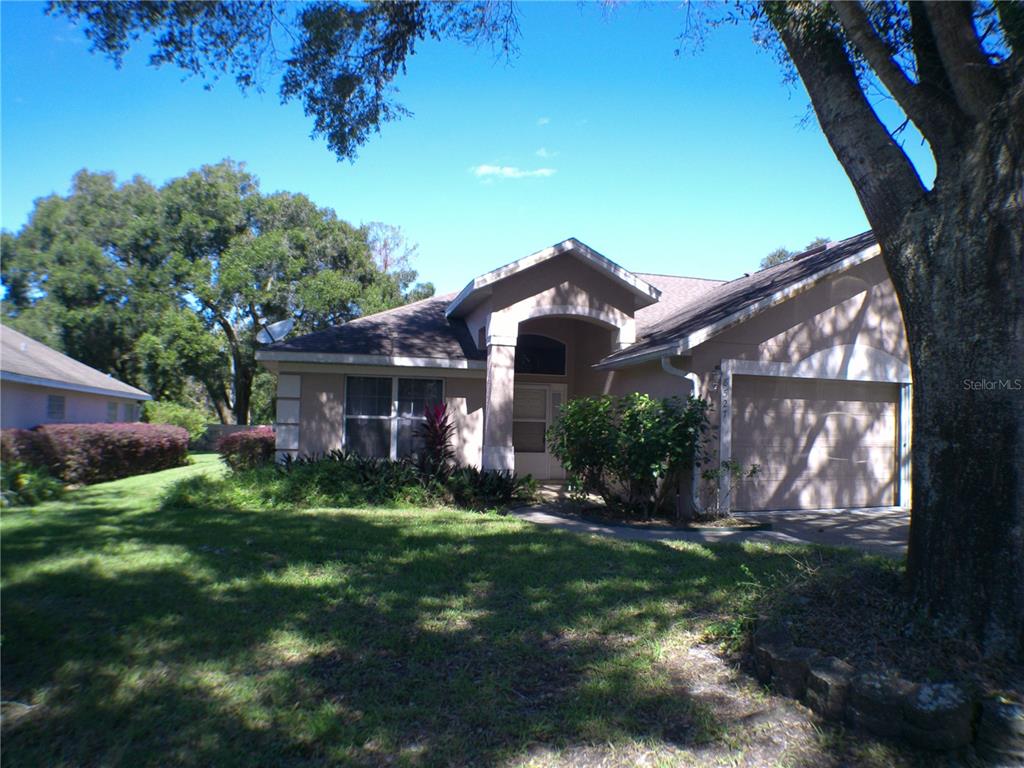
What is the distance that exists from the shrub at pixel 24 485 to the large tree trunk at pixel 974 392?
Result: 17.4ft

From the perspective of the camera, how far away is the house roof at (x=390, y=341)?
12.2 m

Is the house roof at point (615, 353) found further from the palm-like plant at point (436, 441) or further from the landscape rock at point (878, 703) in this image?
the landscape rock at point (878, 703)

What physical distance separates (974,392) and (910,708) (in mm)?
2016

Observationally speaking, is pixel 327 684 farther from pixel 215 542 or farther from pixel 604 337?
pixel 604 337

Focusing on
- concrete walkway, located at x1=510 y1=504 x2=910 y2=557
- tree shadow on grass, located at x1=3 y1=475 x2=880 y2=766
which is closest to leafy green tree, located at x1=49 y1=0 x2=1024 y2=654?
tree shadow on grass, located at x1=3 y1=475 x2=880 y2=766

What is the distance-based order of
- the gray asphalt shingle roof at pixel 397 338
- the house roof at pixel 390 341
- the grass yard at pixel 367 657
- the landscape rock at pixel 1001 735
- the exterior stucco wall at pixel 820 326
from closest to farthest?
the landscape rock at pixel 1001 735 → the grass yard at pixel 367 657 → the exterior stucco wall at pixel 820 326 → the house roof at pixel 390 341 → the gray asphalt shingle roof at pixel 397 338

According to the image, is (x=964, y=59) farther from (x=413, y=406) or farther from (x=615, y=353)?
(x=413, y=406)

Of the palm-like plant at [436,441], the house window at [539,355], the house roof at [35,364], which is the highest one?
the house window at [539,355]

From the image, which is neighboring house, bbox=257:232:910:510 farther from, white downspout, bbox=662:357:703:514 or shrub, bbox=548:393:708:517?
shrub, bbox=548:393:708:517

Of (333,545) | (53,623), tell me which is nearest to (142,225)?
(53,623)

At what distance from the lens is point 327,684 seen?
4.22 meters

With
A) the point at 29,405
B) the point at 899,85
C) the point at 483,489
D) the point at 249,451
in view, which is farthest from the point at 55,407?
the point at 249,451

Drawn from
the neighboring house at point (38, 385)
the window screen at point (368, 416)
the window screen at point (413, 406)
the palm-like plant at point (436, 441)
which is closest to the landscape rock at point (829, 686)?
the neighboring house at point (38, 385)

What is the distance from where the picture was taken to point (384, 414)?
42.9 ft
